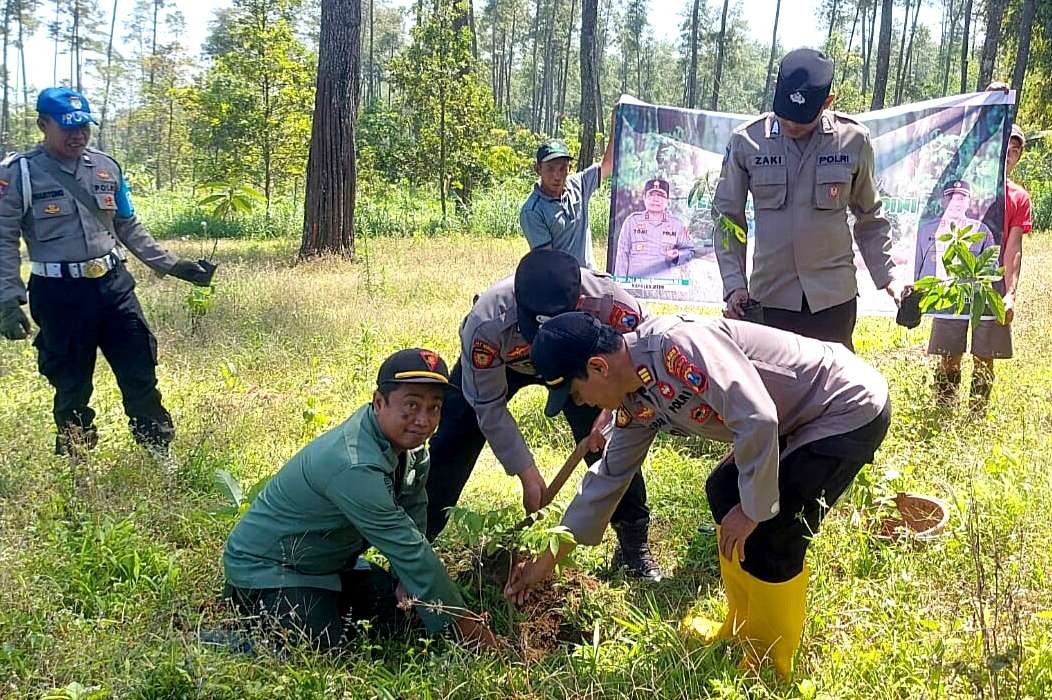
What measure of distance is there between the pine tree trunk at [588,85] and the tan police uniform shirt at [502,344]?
11.3 m

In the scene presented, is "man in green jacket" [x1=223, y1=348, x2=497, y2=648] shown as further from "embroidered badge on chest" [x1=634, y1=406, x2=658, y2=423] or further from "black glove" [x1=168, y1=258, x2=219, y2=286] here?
"black glove" [x1=168, y1=258, x2=219, y2=286]

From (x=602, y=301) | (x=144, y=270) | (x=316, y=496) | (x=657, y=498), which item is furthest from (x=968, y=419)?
(x=144, y=270)

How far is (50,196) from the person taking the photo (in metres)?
4.04

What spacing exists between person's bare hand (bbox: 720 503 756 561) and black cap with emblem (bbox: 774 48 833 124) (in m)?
1.73

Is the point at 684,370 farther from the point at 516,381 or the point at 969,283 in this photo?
the point at 516,381

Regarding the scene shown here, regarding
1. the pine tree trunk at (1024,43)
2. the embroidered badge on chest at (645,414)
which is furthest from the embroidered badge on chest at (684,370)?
the pine tree trunk at (1024,43)

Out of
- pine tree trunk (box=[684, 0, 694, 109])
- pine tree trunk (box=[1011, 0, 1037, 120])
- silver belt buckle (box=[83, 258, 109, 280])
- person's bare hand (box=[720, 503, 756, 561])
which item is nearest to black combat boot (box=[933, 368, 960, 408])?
person's bare hand (box=[720, 503, 756, 561])

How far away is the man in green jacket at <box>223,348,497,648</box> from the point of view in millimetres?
2514

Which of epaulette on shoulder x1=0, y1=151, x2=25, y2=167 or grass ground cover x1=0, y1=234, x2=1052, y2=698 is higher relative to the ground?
epaulette on shoulder x1=0, y1=151, x2=25, y2=167

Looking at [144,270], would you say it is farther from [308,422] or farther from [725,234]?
[725,234]

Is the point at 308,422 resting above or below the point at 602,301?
below

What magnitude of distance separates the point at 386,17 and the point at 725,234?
61.3 metres

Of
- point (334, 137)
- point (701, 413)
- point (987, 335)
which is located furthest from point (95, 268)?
point (334, 137)

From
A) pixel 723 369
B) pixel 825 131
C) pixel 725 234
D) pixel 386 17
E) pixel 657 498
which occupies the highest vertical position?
pixel 386 17
